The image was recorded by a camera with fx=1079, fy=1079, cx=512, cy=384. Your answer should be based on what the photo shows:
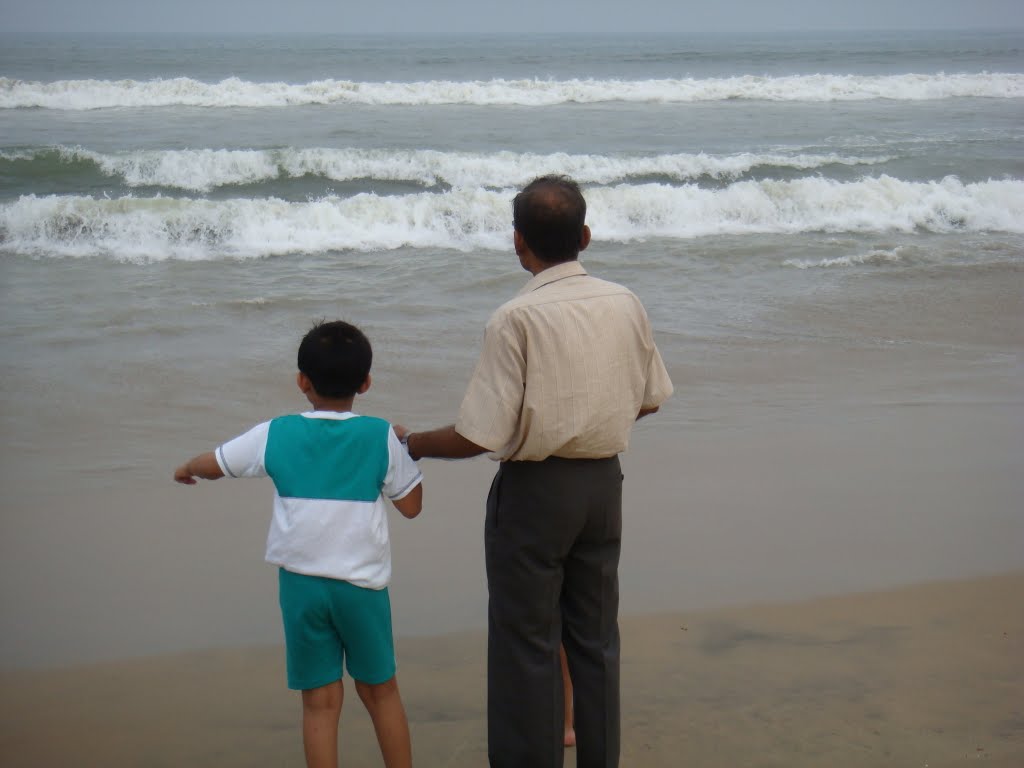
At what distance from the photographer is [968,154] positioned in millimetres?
17984

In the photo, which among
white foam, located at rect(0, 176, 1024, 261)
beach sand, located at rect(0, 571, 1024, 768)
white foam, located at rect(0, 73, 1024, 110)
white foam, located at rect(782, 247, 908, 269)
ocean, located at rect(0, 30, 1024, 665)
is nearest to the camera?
beach sand, located at rect(0, 571, 1024, 768)

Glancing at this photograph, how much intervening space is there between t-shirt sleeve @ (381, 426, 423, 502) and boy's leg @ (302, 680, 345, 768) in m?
0.50

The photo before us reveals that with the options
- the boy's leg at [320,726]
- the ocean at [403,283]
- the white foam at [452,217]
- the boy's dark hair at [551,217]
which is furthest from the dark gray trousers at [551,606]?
the white foam at [452,217]

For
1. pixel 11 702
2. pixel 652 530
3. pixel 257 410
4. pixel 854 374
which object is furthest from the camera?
pixel 854 374

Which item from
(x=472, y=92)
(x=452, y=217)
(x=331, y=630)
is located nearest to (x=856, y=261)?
(x=452, y=217)

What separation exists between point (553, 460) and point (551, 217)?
0.57 metres

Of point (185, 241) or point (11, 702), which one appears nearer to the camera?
point (11, 702)

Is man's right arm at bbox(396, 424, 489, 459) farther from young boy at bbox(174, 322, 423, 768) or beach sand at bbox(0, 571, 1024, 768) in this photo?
beach sand at bbox(0, 571, 1024, 768)

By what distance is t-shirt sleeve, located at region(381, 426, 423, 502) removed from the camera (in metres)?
2.58

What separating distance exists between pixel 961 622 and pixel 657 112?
23453 millimetres

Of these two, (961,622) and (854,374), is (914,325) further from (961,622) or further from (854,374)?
(961,622)

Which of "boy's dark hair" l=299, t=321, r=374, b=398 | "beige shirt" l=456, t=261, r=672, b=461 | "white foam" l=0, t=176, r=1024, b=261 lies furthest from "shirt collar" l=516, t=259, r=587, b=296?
"white foam" l=0, t=176, r=1024, b=261

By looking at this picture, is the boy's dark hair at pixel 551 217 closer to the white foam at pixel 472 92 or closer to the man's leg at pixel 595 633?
the man's leg at pixel 595 633

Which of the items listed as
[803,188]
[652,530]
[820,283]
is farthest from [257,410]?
[803,188]
